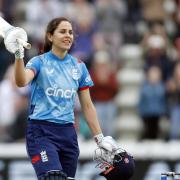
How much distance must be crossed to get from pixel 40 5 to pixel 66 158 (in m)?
8.61

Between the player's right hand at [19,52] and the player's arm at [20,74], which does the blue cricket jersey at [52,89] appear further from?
the player's right hand at [19,52]

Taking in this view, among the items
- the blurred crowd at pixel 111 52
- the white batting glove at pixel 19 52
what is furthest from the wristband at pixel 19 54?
the blurred crowd at pixel 111 52

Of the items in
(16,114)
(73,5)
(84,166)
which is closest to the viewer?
(84,166)

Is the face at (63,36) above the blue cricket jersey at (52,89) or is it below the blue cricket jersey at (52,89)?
above

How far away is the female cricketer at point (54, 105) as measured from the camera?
28.7 ft

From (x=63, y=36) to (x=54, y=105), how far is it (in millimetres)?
708

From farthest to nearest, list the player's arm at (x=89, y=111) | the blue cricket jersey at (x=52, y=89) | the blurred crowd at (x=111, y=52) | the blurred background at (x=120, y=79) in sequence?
the blurred crowd at (x=111, y=52) → the blurred background at (x=120, y=79) → the player's arm at (x=89, y=111) → the blue cricket jersey at (x=52, y=89)

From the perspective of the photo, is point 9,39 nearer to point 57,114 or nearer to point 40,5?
point 57,114

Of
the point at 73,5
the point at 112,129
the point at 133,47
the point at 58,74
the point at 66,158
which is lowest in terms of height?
the point at 66,158

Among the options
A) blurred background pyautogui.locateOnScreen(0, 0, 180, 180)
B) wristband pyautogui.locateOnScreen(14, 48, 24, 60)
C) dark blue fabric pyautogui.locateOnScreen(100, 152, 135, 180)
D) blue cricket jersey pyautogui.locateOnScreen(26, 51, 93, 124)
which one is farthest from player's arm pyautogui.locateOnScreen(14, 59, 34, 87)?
blurred background pyautogui.locateOnScreen(0, 0, 180, 180)

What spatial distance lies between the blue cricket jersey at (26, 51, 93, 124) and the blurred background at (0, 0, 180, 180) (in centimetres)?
433

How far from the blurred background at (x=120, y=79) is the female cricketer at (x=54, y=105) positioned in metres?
4.28

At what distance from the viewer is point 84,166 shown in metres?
13.4

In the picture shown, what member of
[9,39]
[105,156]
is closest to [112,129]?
[105,156]
